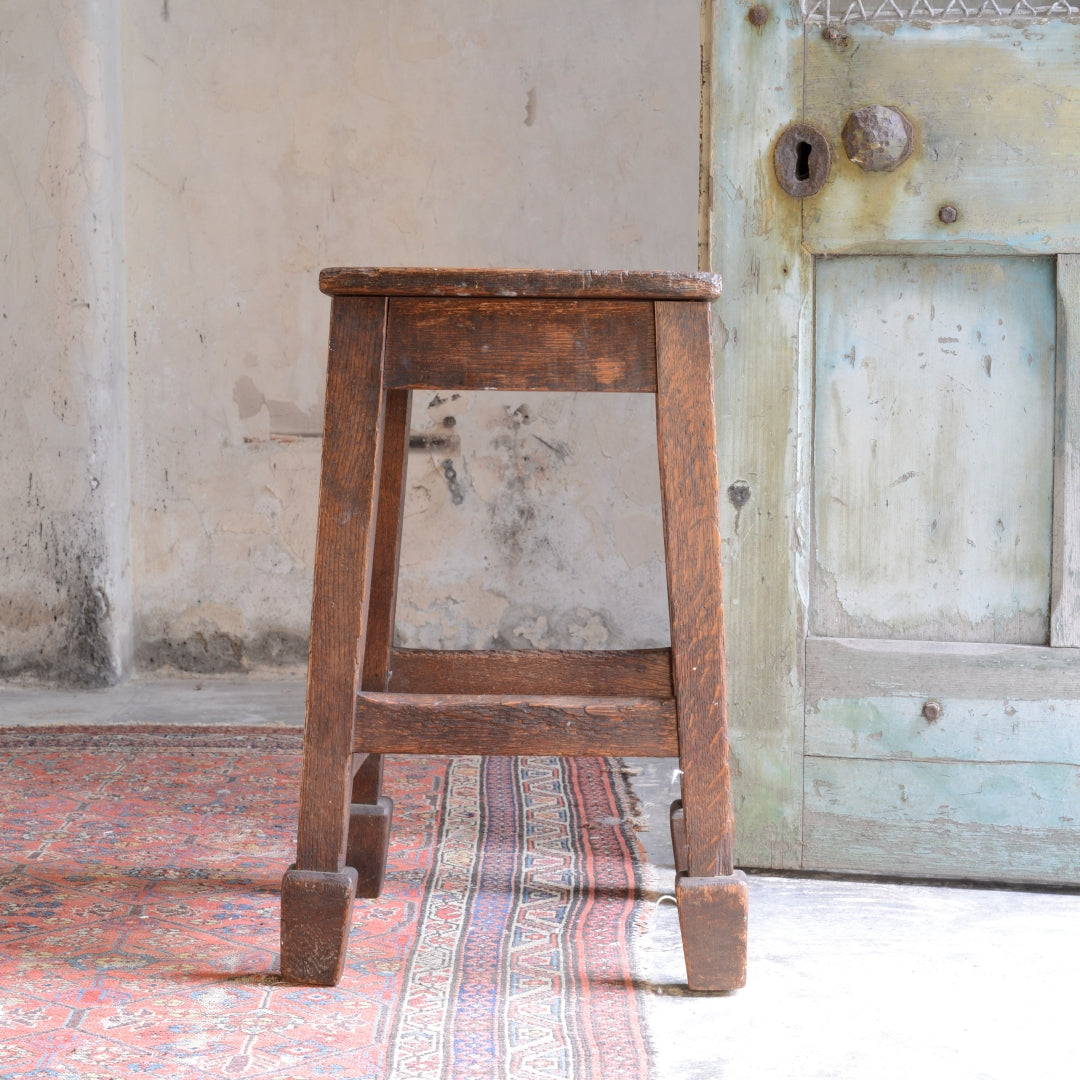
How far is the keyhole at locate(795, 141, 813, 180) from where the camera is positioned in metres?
1.81

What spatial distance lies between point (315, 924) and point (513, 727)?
1.07ft

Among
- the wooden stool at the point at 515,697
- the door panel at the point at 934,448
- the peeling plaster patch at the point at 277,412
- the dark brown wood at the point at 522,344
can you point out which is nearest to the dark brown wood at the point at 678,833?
the wooden stool at the point at 515,697

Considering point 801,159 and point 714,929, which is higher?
point 801,159

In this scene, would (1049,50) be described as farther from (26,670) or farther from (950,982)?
(26,670)

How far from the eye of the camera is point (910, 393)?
1855 mm

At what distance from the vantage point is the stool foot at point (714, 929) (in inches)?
56.1

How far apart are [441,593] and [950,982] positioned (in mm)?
2291

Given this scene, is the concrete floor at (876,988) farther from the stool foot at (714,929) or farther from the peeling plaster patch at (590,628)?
the peeling plaster patch at (590,628)

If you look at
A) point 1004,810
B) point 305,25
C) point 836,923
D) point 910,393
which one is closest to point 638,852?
point 836,923

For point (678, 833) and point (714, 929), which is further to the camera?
point (678, 833)

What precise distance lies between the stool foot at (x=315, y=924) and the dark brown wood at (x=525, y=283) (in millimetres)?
684

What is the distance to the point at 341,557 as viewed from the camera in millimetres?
1415

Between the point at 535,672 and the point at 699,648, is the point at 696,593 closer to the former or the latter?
the point at 699,648

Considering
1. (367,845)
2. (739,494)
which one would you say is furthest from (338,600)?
(739,494)
